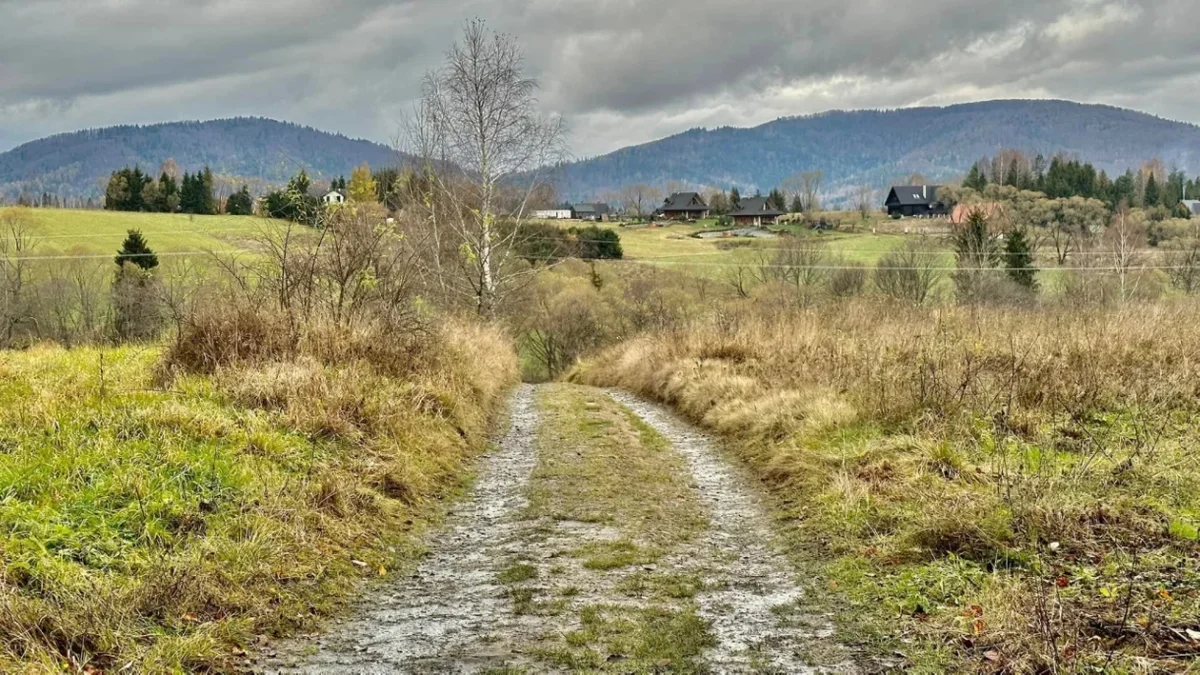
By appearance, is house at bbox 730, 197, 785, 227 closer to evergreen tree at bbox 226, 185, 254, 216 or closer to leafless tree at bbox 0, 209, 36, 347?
evergreen tree at bbox 226, 185, 254, 216

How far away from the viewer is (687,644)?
434 centimetres

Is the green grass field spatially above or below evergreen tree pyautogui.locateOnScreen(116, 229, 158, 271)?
above

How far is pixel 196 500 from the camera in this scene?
5.40 m

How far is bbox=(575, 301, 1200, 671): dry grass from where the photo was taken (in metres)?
3.95

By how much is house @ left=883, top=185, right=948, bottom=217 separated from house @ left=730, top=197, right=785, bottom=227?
71.0 ft

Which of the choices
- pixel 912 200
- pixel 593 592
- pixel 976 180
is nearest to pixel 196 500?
pixel 593 592

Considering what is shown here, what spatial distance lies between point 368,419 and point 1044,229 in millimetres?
76019

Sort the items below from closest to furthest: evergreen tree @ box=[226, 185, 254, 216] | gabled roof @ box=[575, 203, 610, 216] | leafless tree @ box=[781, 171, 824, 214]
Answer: evergreen tree @ box=[226, 185, 254, 216]
leafless tree @ box=[781, 171, 824, 214]
gabled roof @ box=[575, 203, 610, 216]

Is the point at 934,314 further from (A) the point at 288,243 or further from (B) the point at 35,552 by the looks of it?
(B) the point at 35,552

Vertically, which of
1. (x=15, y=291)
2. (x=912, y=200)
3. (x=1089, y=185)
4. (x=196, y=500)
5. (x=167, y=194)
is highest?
(x=912, y=200)

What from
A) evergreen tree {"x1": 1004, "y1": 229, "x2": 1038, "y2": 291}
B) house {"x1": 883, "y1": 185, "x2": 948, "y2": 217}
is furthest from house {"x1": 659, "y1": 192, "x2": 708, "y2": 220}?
evergreen tree {"x1": 1004, "y1": 229, "x2": 1038, "y2": 291}

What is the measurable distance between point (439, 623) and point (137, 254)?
165 ft

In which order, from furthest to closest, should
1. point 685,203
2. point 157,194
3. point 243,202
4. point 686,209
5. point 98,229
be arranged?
point 685,203, point 686,209, point 157,194, point 98,229, point 243,202

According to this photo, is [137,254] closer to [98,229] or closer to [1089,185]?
[98,229]
